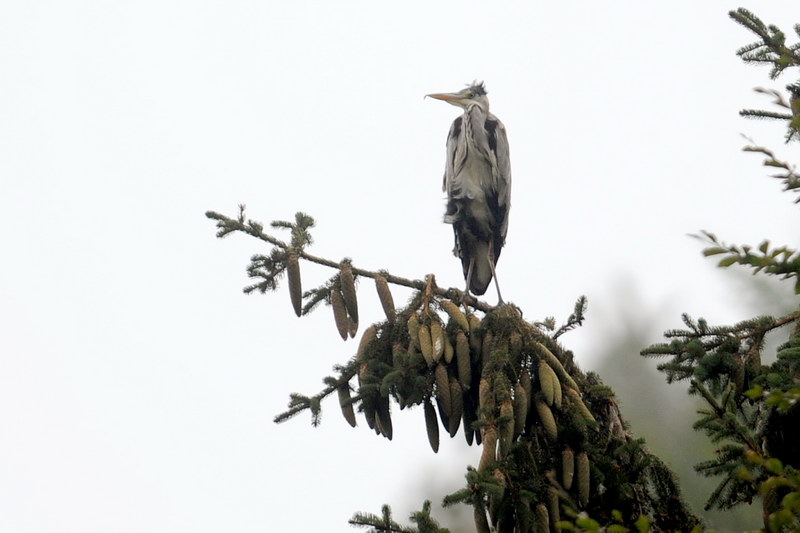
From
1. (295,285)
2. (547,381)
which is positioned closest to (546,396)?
(547,381)

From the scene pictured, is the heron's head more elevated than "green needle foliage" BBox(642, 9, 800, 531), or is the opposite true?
the heron's head

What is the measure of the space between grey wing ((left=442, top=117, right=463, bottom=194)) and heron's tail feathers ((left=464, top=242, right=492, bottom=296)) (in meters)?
0.51

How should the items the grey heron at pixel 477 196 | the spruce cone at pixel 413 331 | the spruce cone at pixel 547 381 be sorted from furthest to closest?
the grey heron at pixel 477 196 < the spruce cone at pixel 413 331 < the spruce cone at pixel 547 381

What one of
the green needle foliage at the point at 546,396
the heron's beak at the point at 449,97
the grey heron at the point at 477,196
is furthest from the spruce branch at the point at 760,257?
the heron's beak at the point at 449,97

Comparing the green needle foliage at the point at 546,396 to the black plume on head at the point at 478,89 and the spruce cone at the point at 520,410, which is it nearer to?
the spruce cone at the point at 520,410

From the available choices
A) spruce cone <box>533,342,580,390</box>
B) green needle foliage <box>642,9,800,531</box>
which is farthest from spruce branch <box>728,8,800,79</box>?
spruce cone <box>533,342,580,390</box>

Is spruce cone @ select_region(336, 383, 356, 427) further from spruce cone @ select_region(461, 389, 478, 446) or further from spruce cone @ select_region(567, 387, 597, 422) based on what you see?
spruce cone @ select_region(567, 387, 597, 422)

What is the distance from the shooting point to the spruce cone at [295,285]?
4527 millimetres

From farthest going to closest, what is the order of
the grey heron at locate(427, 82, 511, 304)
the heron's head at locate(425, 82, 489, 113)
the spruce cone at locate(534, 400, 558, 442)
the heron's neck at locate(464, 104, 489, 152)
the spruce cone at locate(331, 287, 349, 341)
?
1. the heron's head at locate(425, 82, 489, 113)
2. the heron's neck at locate(464, 104, 489, 152)
3. the grey heron at locate(427, 82, 511, 304)
4. the spruce cone at locate(331, 287, 349, 341)
5. the spruce cone at locate(534, 400, 558, 442)

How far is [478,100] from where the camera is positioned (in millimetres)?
8711

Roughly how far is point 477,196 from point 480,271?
632mm

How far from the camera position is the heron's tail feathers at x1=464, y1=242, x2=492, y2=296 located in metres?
7.77

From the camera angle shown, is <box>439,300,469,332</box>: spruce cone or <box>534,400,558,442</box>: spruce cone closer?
<box>534,400,558,442</box>: spruce cone

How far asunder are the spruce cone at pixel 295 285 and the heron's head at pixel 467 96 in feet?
14.6
